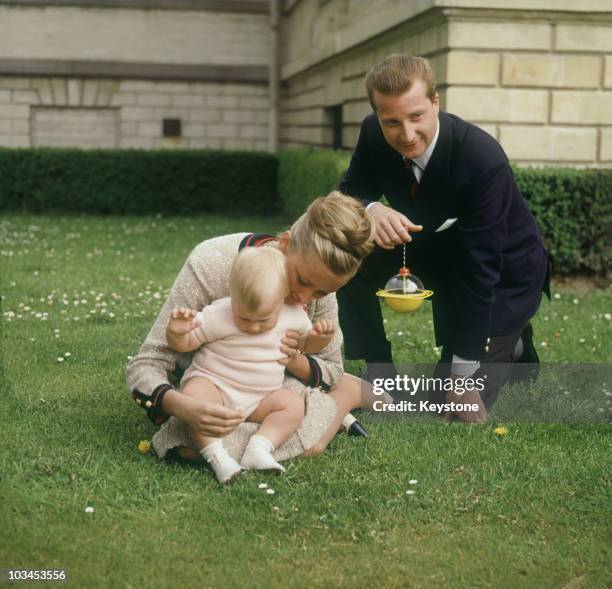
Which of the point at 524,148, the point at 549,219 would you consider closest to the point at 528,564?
the point at 549,219

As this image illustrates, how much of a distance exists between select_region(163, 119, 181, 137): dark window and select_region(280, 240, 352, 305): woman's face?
54.6 ft

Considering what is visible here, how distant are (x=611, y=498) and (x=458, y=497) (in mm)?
572

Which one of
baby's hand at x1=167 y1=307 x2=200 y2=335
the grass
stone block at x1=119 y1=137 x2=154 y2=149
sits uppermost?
stone block at x1=119 y1=137 x2=154 y2=149

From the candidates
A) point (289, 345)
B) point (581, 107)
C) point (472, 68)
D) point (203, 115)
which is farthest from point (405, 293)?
point (203, 115)

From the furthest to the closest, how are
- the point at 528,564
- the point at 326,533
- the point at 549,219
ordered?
the point at 549,219 → the point at 326,533 → the point at 528,564

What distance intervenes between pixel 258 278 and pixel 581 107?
663 cm

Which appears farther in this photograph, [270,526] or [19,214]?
[19,214]

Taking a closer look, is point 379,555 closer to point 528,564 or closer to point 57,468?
point 528,564

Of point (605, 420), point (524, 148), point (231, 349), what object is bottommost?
point (605, 420)

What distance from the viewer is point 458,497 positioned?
3.38m

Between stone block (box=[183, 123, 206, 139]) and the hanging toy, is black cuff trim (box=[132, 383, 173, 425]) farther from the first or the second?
stone block (box=[183, 123, 206, 139])

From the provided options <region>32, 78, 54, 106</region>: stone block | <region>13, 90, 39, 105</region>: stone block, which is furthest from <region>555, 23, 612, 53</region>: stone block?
<region>13, 90, 39, 105</region>: stone block

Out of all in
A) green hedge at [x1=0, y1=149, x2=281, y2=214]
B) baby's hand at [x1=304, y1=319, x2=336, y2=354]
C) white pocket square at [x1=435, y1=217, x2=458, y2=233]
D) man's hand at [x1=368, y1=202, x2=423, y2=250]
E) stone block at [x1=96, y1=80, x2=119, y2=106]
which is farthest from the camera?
stone block at [x1=96, y1=80, x2=119, y2=106]

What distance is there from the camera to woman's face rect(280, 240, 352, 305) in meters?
3.39
